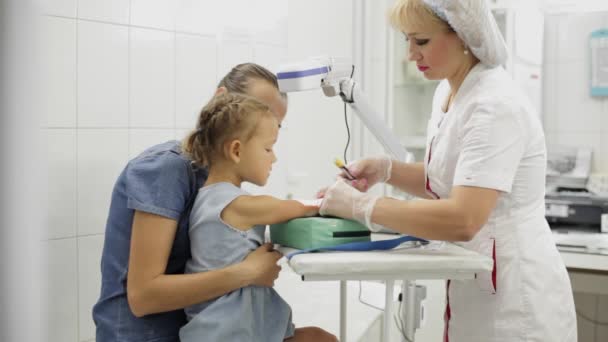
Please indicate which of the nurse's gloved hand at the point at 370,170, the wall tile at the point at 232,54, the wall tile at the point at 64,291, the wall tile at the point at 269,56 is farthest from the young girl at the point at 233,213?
the wall tile at the point at 269,56

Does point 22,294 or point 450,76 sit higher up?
point 450,76

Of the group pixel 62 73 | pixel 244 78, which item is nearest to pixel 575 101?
pixel 244 78

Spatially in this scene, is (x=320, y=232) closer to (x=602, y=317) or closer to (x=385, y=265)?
(x=385, y=265)

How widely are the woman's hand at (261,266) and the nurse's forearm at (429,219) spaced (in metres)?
0.23

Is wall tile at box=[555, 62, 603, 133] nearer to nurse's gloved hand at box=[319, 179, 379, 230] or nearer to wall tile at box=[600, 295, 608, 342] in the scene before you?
wall tile at box=[600, 295, 608, 342]

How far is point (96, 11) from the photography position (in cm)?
167

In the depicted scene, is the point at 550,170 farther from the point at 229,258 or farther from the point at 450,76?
the point at 229,258

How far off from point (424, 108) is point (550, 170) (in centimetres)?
74

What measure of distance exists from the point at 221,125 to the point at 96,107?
61 cm

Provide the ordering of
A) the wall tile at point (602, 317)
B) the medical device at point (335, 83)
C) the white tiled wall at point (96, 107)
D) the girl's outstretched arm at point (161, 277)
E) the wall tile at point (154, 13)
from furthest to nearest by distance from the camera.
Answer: the wall tile at point (602, 317), the wall tile at point (154, 13), the white tiled wall at point (96, 107), the medical device at point (335, 83), the girl's outstretched arm at point (161, 277)

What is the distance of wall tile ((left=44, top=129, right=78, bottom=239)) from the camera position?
1.59 meters

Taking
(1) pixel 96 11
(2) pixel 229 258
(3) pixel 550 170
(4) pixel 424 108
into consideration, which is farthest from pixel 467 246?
(4) pixel 424 108

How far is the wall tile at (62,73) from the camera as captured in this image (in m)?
1.57

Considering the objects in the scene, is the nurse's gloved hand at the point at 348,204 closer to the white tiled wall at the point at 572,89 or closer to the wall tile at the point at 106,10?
the wall tile at the point at 106,10
